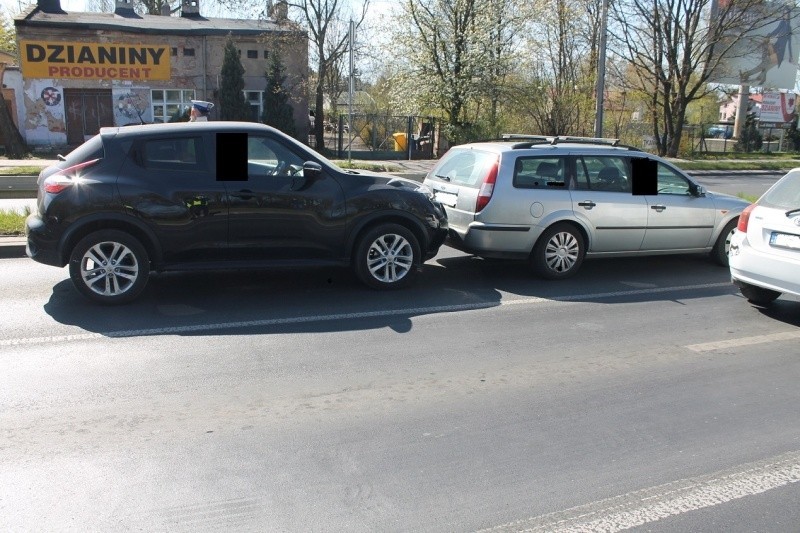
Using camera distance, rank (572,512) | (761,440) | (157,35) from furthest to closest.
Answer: (157,35), (761,440), (572,512)

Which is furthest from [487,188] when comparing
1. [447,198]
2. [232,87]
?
[232,87]

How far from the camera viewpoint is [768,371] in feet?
18.2

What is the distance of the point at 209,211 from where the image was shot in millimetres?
6941

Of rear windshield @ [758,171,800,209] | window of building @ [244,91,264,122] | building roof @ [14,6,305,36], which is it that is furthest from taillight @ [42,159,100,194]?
window of building @ [244,91,264,122]

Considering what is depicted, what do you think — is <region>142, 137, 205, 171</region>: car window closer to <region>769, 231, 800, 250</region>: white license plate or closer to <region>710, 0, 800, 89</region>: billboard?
<region>769, 231, 800, 250</region>: white license plate

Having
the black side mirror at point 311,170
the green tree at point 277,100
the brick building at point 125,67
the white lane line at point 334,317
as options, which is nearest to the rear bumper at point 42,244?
the white lane line at point 334,317

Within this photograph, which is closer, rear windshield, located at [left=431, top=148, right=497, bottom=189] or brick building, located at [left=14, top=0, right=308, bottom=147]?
rear windshield, located at [left=431, top=148, right=497, bottom=189]

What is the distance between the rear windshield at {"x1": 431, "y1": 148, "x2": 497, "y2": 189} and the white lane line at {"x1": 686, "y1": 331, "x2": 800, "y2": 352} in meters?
3.16

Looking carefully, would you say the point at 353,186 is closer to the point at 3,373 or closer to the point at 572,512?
the point at 3,373

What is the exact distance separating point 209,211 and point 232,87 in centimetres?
2586

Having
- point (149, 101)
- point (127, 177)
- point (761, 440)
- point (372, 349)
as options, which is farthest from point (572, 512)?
point (149, 101)

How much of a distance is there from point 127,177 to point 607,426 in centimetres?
499

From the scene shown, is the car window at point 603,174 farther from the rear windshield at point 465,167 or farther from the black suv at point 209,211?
the black suv at point 209,211

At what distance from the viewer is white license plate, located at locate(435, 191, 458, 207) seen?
8539mm
